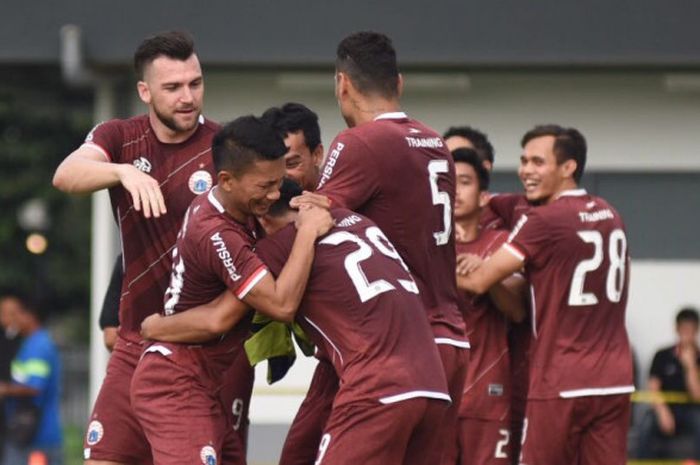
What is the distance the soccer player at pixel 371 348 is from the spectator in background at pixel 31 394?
8429 millimetres

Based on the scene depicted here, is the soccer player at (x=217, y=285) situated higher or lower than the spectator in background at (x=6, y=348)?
higher

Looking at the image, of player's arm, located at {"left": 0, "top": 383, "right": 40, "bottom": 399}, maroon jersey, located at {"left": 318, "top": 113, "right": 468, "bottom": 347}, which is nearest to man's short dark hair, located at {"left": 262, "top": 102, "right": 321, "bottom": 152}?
maroon jersey, located at {"left": 318, "top": 113, "right": 468, "bottom": 347}

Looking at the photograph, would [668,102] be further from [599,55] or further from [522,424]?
[522,424]

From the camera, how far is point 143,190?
805cm

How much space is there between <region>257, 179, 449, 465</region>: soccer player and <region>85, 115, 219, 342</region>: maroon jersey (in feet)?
3.95

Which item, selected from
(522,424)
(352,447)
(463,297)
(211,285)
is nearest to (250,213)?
(211,285)

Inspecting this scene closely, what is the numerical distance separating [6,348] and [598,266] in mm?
→ 7660

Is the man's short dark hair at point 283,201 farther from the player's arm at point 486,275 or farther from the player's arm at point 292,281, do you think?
the player's arm at point 486,275

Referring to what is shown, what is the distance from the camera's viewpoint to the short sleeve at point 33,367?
1575cm

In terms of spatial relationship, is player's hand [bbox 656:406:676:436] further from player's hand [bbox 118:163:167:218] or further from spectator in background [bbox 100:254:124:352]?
player's hand [bbox 118:163:167:218]

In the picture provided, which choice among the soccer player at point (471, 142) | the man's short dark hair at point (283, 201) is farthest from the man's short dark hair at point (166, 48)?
the soccer player at point (471, 142)

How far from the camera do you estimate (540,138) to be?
10453mm

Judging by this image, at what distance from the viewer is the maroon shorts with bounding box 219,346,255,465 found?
8234 millimetres

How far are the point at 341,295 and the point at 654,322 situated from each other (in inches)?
330
